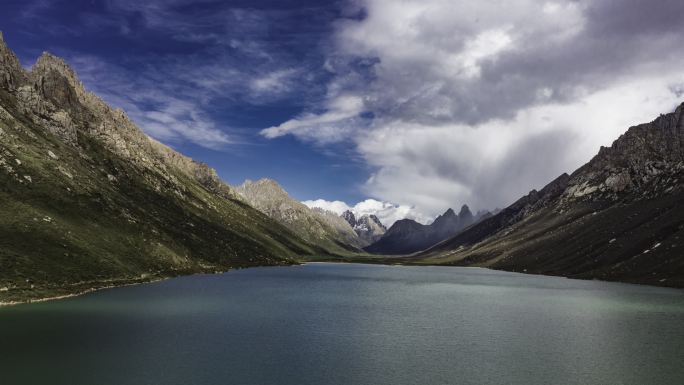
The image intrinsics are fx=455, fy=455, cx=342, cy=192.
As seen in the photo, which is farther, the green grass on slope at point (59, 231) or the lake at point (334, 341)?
the green grass on slope at point (59, 231)

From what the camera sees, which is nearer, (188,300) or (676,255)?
(188,300)

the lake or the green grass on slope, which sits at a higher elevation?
the green grass on slope

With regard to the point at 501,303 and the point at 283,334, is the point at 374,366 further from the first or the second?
the point at 501,303

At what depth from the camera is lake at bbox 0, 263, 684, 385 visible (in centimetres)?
5012

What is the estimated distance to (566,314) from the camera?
315 feet

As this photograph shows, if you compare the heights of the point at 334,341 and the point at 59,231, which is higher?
the point at 59,231

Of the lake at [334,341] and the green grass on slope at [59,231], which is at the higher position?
the green grass on slope at [59,231]

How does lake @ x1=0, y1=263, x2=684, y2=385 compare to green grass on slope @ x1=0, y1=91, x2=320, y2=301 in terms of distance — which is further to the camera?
green grass on slope @ x1=0, y1=91, x2=320, y2=301

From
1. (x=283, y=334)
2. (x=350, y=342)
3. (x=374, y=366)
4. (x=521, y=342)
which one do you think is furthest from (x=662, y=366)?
(x=283, y=334)

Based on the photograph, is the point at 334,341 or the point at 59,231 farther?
the point at 59,231

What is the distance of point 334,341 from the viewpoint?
68438 mm

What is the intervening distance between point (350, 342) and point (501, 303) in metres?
62.8

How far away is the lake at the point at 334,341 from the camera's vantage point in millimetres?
50125

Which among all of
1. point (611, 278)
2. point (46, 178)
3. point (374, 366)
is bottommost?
point (611, 278)
